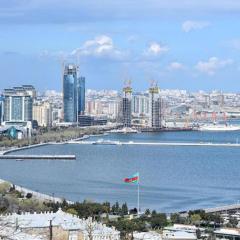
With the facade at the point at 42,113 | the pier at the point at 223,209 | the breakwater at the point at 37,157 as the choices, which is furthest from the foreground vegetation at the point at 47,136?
the pier at the point at 223,209

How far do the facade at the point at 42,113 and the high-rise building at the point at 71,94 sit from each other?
1.49 metres

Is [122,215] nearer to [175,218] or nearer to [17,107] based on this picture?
[175,218]

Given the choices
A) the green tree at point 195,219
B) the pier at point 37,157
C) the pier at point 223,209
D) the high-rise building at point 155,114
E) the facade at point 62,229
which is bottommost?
the pier at point 37,157

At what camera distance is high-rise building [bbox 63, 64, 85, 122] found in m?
33.7

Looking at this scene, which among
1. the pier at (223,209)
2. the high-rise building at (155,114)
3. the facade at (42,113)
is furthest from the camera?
the high-rise building at (155,114)

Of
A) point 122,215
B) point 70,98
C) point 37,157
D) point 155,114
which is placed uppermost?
point 70,98

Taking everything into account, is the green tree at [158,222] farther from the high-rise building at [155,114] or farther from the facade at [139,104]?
the facade at [139,104]

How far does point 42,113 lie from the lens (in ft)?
105

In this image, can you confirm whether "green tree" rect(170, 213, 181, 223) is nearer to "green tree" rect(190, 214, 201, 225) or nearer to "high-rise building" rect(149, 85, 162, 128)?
"green tree" rect(190, 214, 201, 225)

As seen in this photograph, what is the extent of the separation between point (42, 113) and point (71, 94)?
7.01 ft

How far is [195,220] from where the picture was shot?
783cm

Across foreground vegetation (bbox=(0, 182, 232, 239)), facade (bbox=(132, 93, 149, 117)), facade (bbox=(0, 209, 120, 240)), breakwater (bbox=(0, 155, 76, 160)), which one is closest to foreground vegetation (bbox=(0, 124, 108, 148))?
breakwater (bbox=(0, 155, 76, 160))

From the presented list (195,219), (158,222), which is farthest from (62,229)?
(195,219)

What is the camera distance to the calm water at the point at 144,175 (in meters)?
10.4
